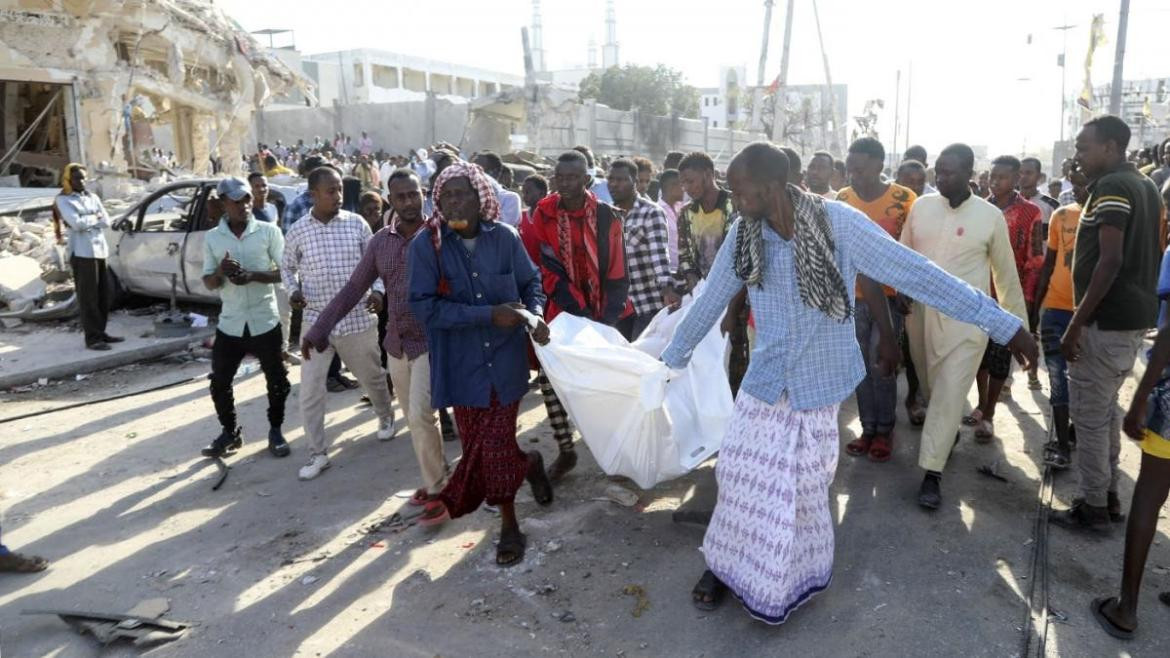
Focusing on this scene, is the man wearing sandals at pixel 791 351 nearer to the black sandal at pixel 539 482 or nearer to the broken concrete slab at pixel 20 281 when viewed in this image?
the black sandal at pixel 539 482

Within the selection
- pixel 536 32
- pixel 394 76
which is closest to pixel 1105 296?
pixel 394 76

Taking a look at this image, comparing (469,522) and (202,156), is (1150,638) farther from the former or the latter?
(202,156)

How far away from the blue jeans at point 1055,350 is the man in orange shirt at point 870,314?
80 cm

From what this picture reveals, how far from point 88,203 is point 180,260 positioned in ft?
3.56

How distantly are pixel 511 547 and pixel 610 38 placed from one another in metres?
111

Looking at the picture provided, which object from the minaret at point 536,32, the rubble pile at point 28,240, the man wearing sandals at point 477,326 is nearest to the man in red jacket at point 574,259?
the man wearing sandals at point 477,326

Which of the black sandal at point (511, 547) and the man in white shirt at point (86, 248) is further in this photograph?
the man in white shirt at point (86, 248)

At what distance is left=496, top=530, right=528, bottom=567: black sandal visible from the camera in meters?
3.63

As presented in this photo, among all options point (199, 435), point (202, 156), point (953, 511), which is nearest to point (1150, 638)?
point (953, 511)

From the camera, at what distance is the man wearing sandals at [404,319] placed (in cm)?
415

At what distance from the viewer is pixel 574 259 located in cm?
454

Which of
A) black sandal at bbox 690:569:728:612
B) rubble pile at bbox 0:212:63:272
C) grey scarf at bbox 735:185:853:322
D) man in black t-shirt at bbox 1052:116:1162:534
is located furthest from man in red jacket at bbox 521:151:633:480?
rubble pile at bbox 0:212:63:272

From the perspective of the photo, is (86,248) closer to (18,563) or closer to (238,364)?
(238,364)

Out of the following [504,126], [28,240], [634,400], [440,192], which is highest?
[504,126]
